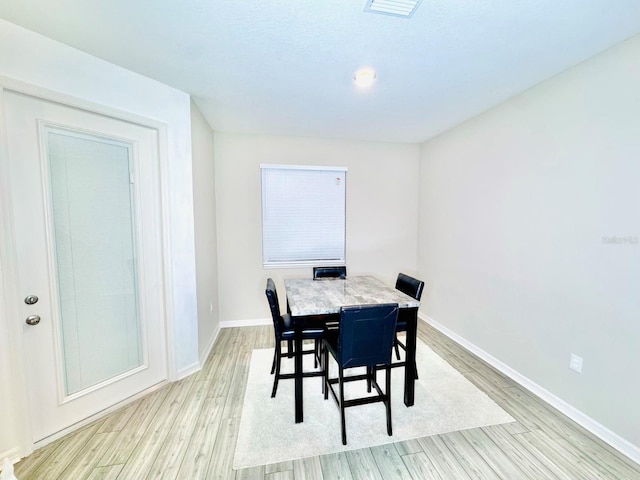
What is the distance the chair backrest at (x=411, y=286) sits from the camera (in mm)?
2531

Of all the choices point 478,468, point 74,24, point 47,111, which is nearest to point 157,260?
point 47,111

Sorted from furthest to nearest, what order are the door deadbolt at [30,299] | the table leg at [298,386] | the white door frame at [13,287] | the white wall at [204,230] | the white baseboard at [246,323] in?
the white baseboard at [246,323], the white wall at [204,230], the table leg at [298,386], the door deadbolt at [30,299], the white door frame at [13,287]

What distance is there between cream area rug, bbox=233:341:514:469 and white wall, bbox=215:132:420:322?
4.71ft

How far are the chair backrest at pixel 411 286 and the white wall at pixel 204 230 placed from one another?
83.0 inches

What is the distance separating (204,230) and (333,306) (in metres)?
1.82

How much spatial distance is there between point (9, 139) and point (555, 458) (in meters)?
3.87

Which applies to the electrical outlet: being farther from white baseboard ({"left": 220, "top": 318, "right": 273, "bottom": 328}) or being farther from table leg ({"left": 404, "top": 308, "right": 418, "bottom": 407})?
white baseboard ({"left": 220, "top": 318, "right": 273, "bottom": 328})

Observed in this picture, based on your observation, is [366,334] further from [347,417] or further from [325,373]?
[347,417]

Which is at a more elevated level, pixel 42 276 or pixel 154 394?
pixel 42 276

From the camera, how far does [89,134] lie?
1.96 meters

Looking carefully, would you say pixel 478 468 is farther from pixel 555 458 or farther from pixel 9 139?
pixel 9 139

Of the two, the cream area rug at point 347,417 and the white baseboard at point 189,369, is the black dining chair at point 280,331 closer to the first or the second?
the cream area rug at point 347,417

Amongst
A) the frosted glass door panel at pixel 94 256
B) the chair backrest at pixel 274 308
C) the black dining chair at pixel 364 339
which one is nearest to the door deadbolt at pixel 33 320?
the frosted glass door panel at pixel 94 256

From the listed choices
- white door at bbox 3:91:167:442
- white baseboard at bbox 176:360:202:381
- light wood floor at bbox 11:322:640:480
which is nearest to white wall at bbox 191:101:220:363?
white baseboard at bbox 176:360:202:381
